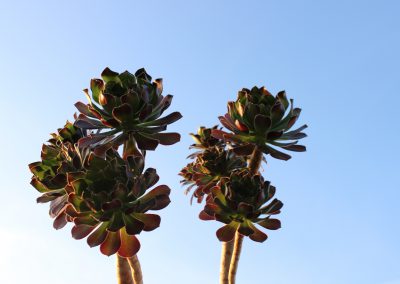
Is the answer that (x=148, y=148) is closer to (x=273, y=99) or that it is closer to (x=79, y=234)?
(x=79, y=234)

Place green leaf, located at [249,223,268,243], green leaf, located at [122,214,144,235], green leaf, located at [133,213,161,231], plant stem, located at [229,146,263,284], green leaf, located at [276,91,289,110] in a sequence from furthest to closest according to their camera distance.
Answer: green leaf, located at [276,91,289,110], plant stem, located at [229,146,263,284], green leaf, located at [249,223,268,243], green leaf, located at [133,213,161,231], green leaf, located at [122,214,144,235]

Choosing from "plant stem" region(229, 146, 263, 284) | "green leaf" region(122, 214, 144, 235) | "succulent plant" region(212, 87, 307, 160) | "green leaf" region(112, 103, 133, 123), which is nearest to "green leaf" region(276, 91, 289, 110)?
"succulent plant" region(212, 87, 307, 160)

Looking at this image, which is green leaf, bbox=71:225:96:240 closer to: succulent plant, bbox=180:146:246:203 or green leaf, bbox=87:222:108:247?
green leaf, bbox=87:222:108:247

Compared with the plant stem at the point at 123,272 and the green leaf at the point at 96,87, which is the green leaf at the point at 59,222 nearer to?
the plant stem at the point at 123,272

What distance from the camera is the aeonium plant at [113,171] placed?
3164 millimetres

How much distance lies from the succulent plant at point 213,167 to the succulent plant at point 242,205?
596 millimetres

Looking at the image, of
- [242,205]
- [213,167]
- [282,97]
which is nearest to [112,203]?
[242,205]

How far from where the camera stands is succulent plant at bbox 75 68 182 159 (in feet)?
11.6

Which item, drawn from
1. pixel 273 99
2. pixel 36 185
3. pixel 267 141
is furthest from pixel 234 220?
pixel 36 185

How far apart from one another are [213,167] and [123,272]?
1.35 meters

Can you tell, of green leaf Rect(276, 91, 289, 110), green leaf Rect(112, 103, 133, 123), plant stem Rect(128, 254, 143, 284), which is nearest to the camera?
plant stem Rect(128, 254, 143, 284)

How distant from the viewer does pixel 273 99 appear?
4066 millimetres

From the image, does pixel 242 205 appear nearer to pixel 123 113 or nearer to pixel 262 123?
pixel 262 123

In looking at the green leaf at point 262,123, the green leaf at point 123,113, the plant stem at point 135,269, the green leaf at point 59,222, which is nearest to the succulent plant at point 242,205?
the green leaf at point 262,123
